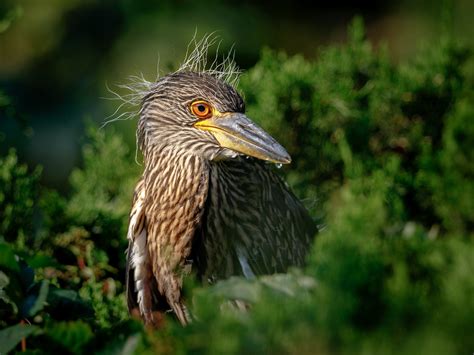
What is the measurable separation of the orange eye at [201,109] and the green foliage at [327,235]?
2.09 ft

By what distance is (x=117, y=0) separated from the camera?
9336mm

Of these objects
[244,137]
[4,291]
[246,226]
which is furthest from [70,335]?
[246,226]

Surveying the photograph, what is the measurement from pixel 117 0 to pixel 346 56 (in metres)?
4.77

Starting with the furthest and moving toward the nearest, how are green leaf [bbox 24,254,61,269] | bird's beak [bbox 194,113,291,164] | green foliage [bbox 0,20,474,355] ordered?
bird's beak [bbox 194,113,291,164], green leaf [bbox 24,254,61,269], green foliage [bbox 0,20,474,355]

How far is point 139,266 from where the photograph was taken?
157 inches

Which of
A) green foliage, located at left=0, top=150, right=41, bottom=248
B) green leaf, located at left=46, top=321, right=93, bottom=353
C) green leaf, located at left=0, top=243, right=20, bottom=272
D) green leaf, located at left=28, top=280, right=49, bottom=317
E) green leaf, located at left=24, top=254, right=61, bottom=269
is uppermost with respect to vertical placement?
green foliage, located at left=0, top=150, right=41, bottom=248

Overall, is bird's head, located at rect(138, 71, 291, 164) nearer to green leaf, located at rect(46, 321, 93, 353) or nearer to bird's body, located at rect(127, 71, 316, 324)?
bird's body, located at rect(127, 71, 316, 324)

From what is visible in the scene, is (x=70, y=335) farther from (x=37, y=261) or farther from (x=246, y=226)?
(x=246, y=226)

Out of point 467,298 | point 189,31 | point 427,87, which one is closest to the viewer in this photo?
point 467,298

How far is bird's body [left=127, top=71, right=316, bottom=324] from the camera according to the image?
3.79 metres

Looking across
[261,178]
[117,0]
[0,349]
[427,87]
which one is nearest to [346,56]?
[427,87]

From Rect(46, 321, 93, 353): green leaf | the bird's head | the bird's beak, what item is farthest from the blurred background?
Rect(46, 321, 93, 353): green leaf

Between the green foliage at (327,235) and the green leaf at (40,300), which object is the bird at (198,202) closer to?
the green foliage at (327,235)

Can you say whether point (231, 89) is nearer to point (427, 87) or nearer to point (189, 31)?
point (427, 87)
